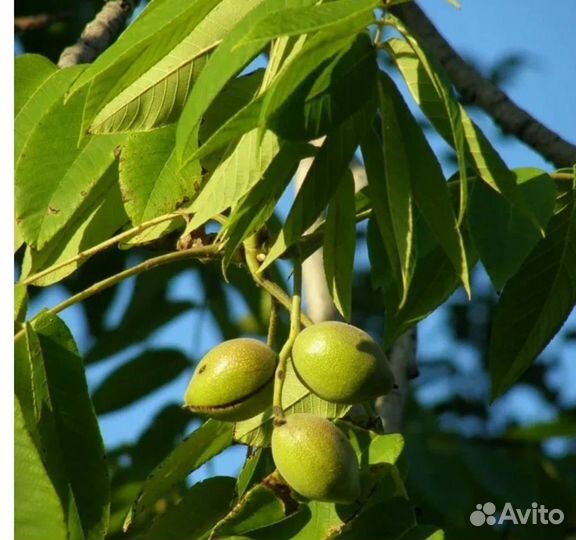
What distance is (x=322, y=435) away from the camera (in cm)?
122

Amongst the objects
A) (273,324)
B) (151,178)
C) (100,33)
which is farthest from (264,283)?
(100,33)

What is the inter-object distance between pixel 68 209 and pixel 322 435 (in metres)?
0.45

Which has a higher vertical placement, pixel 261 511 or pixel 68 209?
pixel 68 209

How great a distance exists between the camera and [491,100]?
2.25m

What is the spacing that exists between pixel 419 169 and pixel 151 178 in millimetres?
328

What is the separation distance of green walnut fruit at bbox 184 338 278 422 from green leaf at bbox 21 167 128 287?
13.0 inches

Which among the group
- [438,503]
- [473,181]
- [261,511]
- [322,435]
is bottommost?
[438,503]

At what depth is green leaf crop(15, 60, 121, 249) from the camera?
59.3 inches

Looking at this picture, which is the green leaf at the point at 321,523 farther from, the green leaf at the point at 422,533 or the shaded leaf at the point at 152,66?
the shaded leaf at the point at 152,66

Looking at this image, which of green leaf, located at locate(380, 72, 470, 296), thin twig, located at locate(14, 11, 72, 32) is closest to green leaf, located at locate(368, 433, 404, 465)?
green leaf, located at locate(380, 72, 470, 296)

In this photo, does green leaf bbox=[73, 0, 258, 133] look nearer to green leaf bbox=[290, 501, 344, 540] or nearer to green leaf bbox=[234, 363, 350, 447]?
green leaf bbox=[234, 363, 350, 447]

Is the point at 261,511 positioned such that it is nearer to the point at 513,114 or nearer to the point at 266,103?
the point at 266,103
